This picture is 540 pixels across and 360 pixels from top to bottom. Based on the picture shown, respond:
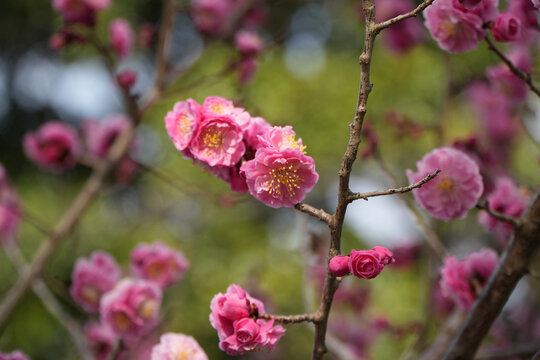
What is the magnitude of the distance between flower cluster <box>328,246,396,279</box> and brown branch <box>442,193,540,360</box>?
39 centimetres

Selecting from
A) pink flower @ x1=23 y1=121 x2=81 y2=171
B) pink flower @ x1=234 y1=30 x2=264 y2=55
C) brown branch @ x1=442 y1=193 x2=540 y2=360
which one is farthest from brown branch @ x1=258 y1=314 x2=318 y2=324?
pink flower @ x1=23 y1=121 x2=81 y2=171

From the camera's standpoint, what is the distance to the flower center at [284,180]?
0.81 meters

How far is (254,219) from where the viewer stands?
5.26 metres

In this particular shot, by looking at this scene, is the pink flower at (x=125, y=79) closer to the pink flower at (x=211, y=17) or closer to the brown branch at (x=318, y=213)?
the pink flower at (x=211, y=17)

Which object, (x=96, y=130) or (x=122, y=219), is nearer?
(x=96, y=130)

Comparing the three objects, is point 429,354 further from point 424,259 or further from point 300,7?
point 300,7

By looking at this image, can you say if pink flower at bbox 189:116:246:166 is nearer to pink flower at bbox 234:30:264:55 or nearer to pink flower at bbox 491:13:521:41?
pink flower at bbox 491:13:521:41

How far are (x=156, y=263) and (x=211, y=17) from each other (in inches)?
47.2

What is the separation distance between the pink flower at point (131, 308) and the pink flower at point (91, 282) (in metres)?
0.21

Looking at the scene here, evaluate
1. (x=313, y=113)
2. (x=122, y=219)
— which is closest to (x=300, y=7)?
(x=313, y=113)

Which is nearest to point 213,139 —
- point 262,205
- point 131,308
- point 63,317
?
point 131,308

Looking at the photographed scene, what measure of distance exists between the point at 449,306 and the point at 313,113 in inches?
133

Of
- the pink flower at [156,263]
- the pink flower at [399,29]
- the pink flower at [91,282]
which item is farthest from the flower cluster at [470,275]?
the pink flower at [399,29]

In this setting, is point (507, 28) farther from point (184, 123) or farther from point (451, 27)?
point (184, 123)
